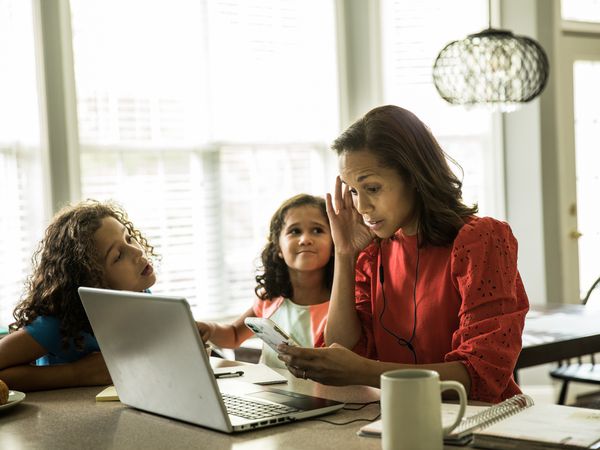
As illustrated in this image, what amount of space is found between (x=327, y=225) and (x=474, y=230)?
Answer: 100 centimetres

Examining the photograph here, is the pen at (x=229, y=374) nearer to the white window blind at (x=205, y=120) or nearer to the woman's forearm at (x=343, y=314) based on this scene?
the woman's forearm at (x=343, y=314)

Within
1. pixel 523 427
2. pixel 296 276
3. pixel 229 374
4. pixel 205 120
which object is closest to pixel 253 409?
pixel 229 374

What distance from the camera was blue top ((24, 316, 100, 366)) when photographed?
2.04 metres

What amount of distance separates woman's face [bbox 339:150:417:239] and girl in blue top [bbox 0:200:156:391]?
0.61m

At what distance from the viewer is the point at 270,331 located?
1.69 m

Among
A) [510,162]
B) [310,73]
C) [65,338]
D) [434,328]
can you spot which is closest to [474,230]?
[434,328]

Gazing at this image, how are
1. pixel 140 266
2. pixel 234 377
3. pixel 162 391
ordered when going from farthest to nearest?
pixel 140 266
pixel 234 377
pixel 162 391

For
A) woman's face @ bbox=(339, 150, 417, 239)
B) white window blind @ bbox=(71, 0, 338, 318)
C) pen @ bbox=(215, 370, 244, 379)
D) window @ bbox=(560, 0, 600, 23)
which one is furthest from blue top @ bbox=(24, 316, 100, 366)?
window @ bbox=(560, 0, 600, 23)

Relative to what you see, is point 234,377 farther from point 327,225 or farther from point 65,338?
point 327,225

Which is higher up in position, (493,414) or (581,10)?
(581,10)

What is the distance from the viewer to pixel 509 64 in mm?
3424

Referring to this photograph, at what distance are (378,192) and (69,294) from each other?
2.69 feet

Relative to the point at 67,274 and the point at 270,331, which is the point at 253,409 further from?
the point at 67,274

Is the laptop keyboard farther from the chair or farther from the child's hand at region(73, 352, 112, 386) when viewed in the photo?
the chair
